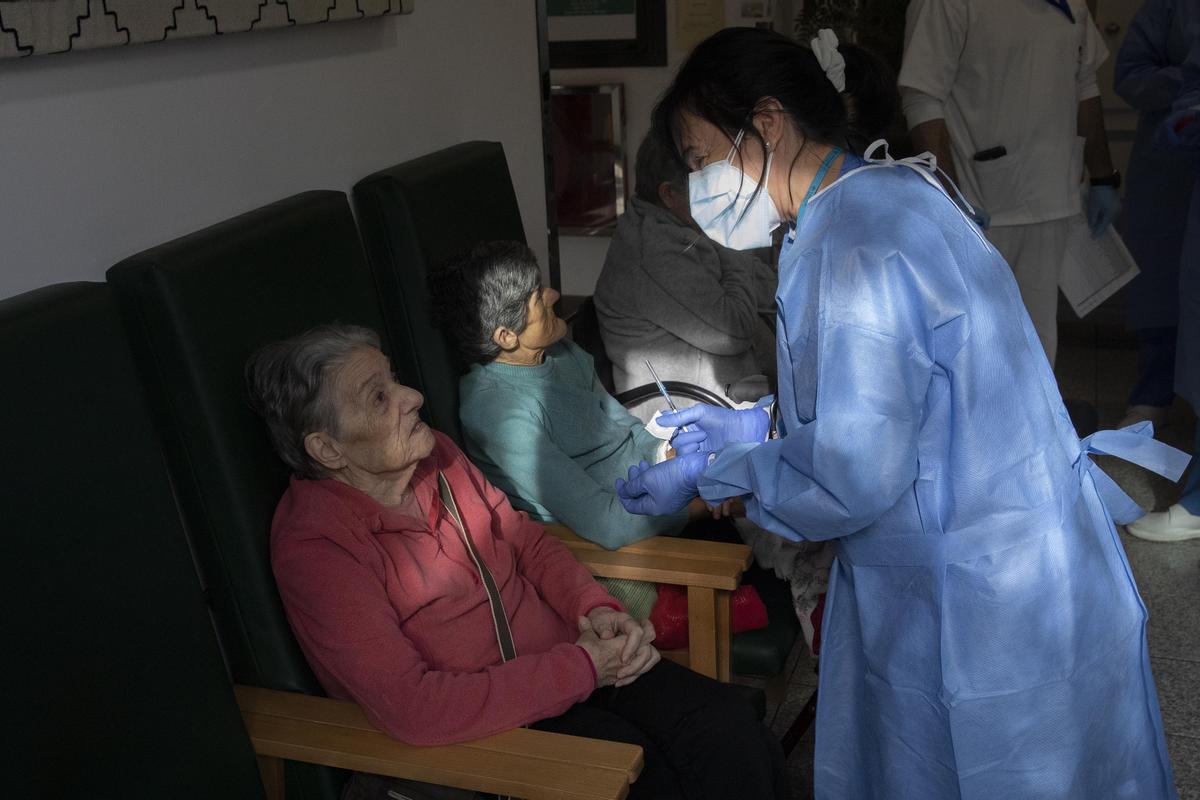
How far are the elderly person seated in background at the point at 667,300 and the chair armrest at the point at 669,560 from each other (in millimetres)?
628

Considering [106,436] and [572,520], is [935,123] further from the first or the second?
[106,436]

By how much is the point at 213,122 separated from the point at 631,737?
3.51ft

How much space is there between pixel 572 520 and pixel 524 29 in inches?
50.7

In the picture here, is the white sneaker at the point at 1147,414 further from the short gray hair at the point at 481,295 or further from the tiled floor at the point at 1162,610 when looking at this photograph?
the short gray hair at the point at 481,295

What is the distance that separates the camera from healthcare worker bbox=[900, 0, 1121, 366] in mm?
3160

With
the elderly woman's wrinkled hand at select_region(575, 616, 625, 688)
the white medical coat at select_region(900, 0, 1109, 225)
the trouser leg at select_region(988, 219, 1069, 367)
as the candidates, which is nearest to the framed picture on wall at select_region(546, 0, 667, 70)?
the white medical coat at select_region(900, 0, 1109, 225)

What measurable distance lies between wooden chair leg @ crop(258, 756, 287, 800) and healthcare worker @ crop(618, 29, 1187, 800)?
26.1 inches

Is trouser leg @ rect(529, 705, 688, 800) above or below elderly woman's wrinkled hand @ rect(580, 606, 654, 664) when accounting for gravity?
below

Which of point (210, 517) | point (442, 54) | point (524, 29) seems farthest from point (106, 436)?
point (524, 29)

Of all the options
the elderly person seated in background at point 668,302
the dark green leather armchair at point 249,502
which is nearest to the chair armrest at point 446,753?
the dark green leather armchair at point 249,502

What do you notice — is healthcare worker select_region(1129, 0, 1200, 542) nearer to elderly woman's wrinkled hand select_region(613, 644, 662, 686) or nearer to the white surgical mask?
the white surgical mask

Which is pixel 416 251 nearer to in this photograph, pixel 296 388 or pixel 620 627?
pixel 296 388

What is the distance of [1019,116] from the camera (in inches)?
128

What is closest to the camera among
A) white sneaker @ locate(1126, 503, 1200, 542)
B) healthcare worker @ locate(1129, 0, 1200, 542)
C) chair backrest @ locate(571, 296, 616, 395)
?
chair backrest @ locate(571, 296, 616, 395)
